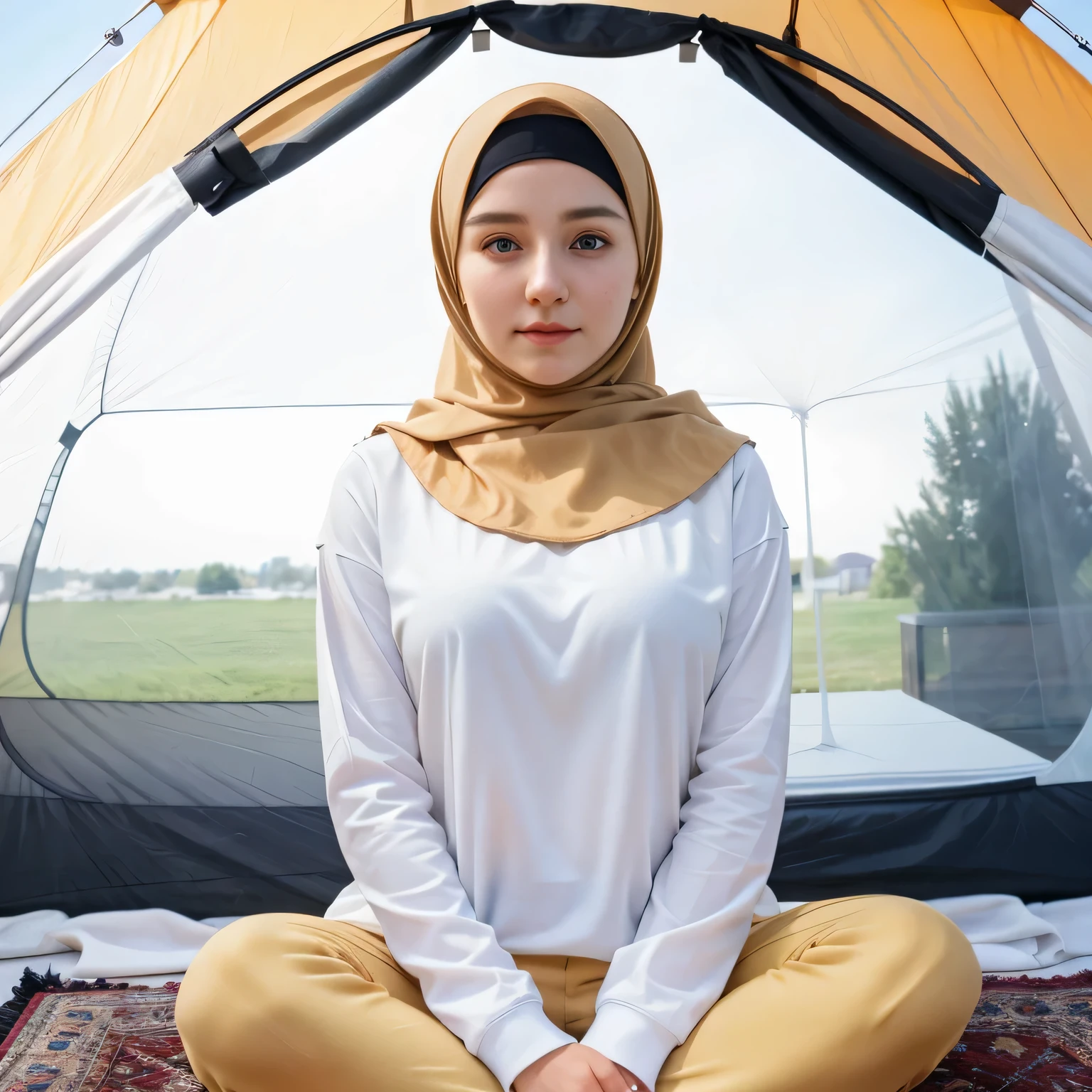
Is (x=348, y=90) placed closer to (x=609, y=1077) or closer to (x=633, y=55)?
(x=633, y=55)

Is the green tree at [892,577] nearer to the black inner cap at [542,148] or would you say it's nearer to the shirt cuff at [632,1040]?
the black inner cap at [542,148]

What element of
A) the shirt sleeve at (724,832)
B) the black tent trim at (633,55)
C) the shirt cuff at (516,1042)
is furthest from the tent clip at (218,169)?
the shirt cuff at (516,1042)

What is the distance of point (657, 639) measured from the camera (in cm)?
97

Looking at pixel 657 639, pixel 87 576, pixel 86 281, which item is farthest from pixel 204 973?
pixel 87 576

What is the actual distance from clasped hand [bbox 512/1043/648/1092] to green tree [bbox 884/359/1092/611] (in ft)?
5.44

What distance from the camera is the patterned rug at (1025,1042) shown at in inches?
48.5

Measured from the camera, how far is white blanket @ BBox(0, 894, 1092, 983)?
64.0 inches

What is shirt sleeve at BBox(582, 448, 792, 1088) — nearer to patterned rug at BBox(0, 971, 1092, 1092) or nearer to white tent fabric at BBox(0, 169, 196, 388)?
patterned rug at BBox(0, 971, 1092, 1092)

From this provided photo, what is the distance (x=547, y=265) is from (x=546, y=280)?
2cm

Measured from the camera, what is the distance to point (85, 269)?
5.47 ft

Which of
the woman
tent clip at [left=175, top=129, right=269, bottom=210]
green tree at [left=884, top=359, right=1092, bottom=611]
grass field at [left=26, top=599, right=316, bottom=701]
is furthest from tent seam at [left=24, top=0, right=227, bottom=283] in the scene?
green tree at [left=884, top=359, right=1092, bottom=611]

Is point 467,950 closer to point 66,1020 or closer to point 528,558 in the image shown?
point 528,558

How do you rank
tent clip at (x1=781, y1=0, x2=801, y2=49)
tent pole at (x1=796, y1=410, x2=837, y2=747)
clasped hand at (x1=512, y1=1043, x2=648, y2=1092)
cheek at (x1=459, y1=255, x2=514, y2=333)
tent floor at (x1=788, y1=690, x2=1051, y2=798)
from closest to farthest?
clasped hand at (x1=512, y1=1043, x2=648, y2=1092)
cheek at (x1=459, y1=255, x2=514, y2=333)
tent clip at (x1=781, y1=0, x2=801, y2=49)
tent floor at (x1=788, y1=690, x2=1051, y2=798)
tent pole at (x1=796, y1=410, x2=837, y2=747)

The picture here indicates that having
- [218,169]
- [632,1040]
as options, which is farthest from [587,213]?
[218,169]
